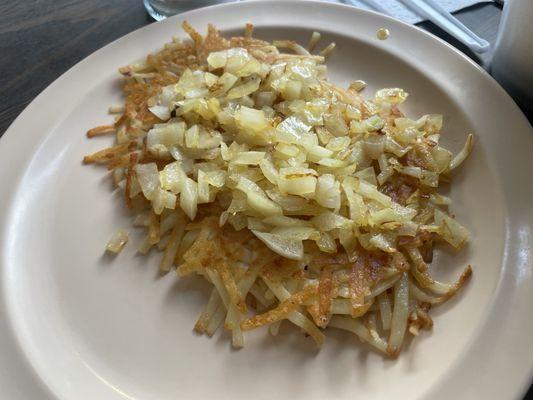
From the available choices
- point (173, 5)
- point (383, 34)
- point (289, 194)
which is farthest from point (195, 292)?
point (173, 5)

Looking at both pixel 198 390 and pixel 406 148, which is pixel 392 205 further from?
pixel 198 390

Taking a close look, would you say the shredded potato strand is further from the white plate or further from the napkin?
the napkin

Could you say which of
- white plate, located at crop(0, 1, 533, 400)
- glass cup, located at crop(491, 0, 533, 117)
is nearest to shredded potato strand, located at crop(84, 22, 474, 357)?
white plate, located at crop(0, 1, 533, 400)

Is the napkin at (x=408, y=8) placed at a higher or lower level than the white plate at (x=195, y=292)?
higher

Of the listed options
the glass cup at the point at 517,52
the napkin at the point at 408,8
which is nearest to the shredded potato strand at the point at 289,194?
the glass cup at the point at 517,52

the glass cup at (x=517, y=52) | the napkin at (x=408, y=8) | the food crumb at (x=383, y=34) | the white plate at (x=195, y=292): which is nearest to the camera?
the white plate at (x=195, y=292)

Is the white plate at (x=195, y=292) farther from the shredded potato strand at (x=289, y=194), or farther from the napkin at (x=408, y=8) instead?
the napkin at (x=408, y=8)
